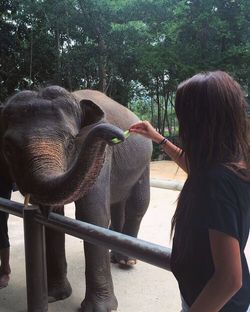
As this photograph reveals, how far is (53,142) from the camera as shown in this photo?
7.39 ft

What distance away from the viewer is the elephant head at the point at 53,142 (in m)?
1.88

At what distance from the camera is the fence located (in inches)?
59.1

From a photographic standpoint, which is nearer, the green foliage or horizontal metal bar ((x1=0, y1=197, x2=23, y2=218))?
horizontal metal bar ((x1=0, y1=197, x2=23, y2=218))

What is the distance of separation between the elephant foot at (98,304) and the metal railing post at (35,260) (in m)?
0.33

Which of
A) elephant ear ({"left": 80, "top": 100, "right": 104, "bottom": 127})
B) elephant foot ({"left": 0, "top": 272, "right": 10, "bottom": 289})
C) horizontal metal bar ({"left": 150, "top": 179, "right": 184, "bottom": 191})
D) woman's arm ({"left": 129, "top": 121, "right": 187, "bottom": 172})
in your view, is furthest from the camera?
horizontal metal bar ({"left": 150, "top": 179, "right": 184, "bottom": 191})

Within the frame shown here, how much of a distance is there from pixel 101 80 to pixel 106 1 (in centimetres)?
209

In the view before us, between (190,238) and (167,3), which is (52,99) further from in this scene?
(167,3)

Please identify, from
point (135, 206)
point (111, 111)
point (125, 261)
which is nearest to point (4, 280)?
point (125, 261)

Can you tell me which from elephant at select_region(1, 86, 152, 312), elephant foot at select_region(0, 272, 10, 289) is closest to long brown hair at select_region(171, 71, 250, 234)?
elephant at select_region(1, 86, 152, 312)

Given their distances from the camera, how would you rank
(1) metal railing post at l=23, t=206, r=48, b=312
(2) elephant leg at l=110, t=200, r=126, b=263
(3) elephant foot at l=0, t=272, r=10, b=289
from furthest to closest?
1. (2) elephant leg at l=110, t=200, r=126, b=263
2. (3) elephant foot at l=0, t=272, r=10, b=289
3. (1) metal railing post at l=23, t=206, r=48, b=312

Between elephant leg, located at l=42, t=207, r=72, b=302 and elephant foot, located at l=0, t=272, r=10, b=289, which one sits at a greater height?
elephant leg, located at l=42, t=207, r=72, b=302

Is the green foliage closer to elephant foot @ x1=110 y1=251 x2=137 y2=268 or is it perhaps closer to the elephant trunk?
elephant foot @ x1=110 y1=251 x2=137 y2=268

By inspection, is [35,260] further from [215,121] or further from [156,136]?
[215,121]

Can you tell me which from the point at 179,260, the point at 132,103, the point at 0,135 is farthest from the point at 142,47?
the point at 179,260
